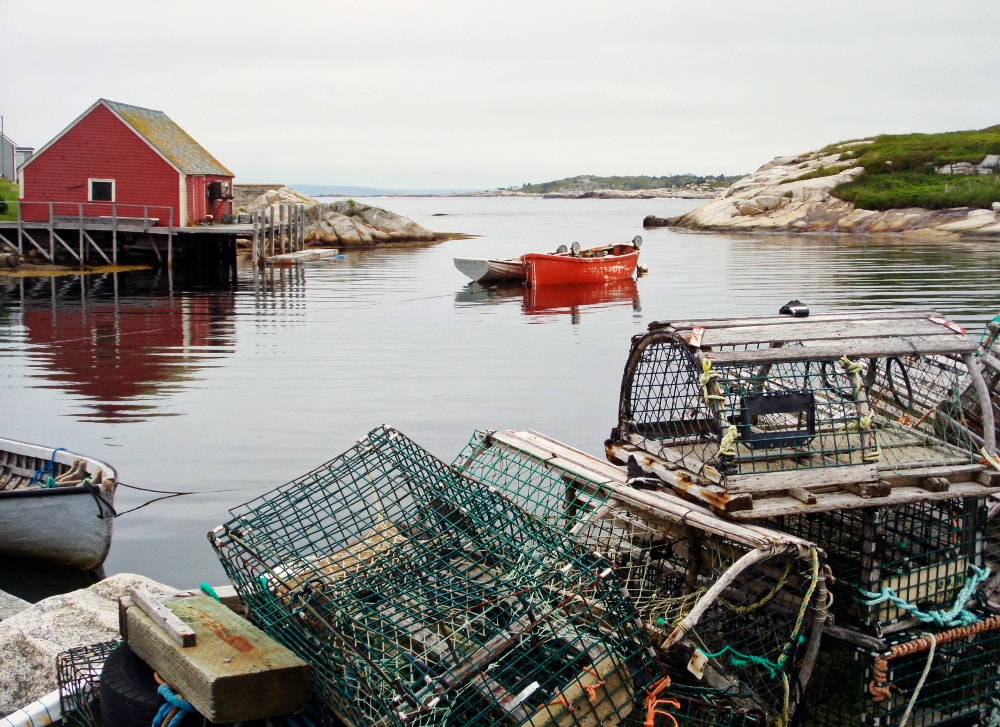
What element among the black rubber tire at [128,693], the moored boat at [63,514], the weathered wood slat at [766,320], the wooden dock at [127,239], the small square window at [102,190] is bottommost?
the moored boat at [63,514]

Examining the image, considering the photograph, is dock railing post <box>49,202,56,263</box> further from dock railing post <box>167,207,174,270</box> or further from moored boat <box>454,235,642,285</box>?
moored boat <box>454,235,642,285</box>

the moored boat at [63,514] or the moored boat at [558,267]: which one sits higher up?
the moored boat at [558,267]

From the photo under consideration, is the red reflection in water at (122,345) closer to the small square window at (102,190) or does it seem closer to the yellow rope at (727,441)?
the small square window at (102,190)

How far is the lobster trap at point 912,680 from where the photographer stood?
4.98m

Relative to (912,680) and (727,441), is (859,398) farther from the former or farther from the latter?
(912,680)

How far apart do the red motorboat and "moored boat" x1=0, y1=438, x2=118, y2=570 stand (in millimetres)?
29154

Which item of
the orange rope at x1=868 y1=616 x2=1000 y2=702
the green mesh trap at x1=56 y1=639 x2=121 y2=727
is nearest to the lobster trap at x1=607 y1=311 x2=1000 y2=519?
the orange rope at x1=868 y1=616 x2=1000 y2=702

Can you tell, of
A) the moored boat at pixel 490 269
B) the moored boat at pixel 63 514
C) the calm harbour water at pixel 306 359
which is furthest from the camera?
the moored boat at pixel 490 269

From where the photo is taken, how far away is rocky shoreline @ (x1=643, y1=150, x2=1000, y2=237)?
59.1 metres

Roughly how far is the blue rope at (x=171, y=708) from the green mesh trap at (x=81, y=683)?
63cm

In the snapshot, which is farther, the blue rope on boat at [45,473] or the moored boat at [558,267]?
the moored boat at [558,267]

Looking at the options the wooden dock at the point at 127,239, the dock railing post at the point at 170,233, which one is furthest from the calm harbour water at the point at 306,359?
the wooden dock at the point at 127,239

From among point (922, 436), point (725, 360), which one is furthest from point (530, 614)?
point (922, 436)

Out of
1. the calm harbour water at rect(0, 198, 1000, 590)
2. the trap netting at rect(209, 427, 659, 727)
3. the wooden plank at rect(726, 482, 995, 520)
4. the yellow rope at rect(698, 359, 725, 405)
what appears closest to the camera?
the trap netting at rect(209, 427, 659, 727)
